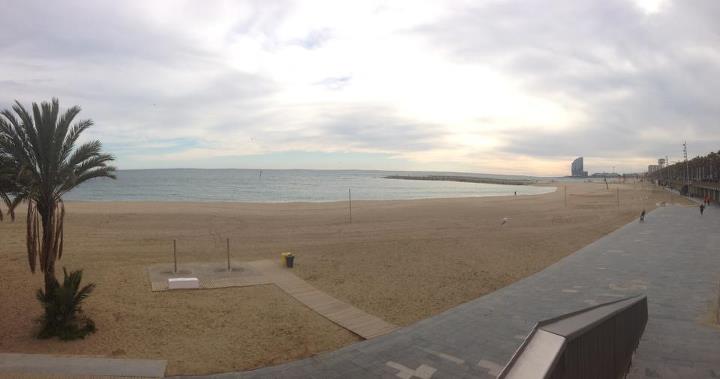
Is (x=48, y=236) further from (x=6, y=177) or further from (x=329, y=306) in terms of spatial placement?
(x=329, y=306)

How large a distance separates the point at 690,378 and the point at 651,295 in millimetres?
6136

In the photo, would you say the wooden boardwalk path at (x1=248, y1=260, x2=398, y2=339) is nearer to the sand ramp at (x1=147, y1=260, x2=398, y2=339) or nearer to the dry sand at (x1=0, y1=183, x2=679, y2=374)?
the sand ramp at (x1=147, y1=260, x2=398, y2=339)

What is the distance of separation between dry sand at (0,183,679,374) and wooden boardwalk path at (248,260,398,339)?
0.30 m

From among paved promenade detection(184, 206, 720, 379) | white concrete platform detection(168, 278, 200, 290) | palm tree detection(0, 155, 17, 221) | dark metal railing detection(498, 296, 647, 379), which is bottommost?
paved promenade detection(184, 206, 720, 379)

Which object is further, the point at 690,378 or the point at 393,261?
the point at 393,261

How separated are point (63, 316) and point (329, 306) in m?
6.07

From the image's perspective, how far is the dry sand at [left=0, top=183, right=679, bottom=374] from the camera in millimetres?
8523

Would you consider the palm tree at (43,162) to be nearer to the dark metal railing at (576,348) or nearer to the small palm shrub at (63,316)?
the small palm shrub at (63,316)

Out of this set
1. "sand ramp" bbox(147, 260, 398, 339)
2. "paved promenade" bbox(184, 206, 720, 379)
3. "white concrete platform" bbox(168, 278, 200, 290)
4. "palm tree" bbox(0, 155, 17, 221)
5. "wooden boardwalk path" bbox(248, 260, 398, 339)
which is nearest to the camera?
"paved promenade" bbox(184, 206, 720, 379)

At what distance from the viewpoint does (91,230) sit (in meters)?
26.0

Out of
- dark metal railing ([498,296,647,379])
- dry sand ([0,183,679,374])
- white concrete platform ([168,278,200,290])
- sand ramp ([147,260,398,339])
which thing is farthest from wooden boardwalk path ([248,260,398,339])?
dark metal railing ([498,296,647,379])

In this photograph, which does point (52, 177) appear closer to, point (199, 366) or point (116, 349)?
point (116, 349)

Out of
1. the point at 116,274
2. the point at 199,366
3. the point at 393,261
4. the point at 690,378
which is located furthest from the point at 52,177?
the point at 690,378

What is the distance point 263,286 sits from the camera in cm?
1310
